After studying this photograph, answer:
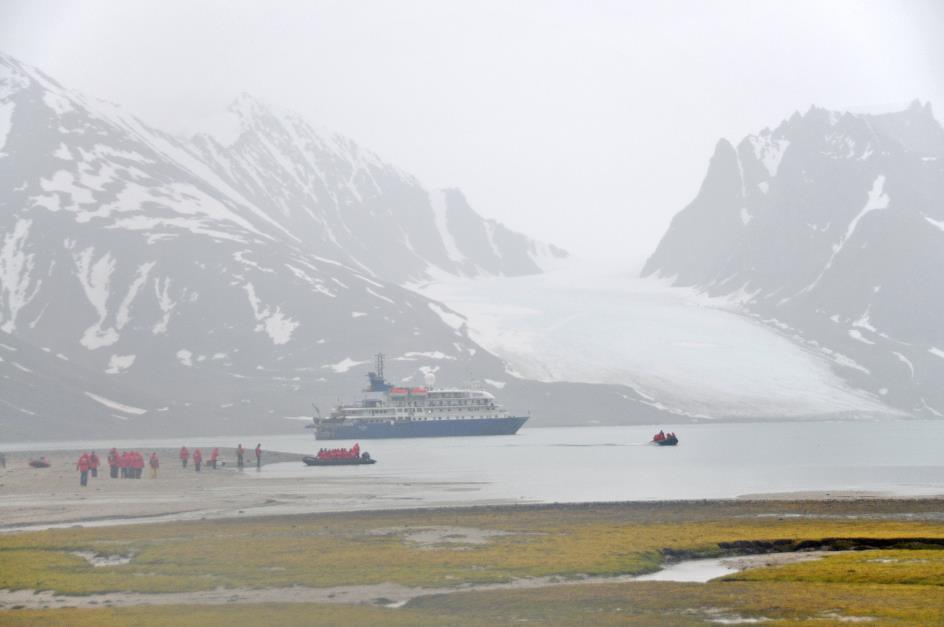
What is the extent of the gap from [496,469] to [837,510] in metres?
62.3

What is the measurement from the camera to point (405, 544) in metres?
61.4

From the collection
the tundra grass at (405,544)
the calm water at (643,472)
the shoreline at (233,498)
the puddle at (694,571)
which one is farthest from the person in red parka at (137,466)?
the puddle at (694,571)

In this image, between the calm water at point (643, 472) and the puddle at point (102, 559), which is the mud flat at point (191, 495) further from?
the puddle at point (102, 559)

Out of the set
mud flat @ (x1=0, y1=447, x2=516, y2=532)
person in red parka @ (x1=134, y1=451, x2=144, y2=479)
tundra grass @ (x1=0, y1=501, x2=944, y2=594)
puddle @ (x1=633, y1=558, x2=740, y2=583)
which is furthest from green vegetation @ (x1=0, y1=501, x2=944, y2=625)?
person in red parka @ (x1=134, y1=451, x2=144, y2=479)

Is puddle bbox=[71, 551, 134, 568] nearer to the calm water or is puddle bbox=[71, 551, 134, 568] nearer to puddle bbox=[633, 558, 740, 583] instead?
puddle bbox=[633, 558, 740, 583]

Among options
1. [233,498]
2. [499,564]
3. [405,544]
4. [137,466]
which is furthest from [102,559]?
[137,466]

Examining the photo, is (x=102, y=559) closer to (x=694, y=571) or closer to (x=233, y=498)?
(x=694, y=571)

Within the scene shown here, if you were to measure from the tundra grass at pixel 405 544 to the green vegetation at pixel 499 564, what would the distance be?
4.1 inches

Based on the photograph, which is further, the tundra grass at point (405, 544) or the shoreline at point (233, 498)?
the shoreline at point (233, 498)

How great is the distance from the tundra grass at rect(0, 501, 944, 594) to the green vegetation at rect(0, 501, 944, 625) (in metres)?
0.10

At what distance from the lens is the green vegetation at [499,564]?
1704 inches

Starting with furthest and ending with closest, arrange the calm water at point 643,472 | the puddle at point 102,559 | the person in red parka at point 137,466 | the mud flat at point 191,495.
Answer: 1. the person in red parka at point 137,466
2. the calm water at point 643,472
3. the mud flat at point 191,495
4. the puddle at point 102,559

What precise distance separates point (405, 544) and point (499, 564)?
851cm

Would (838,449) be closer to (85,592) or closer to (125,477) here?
(125,477)
